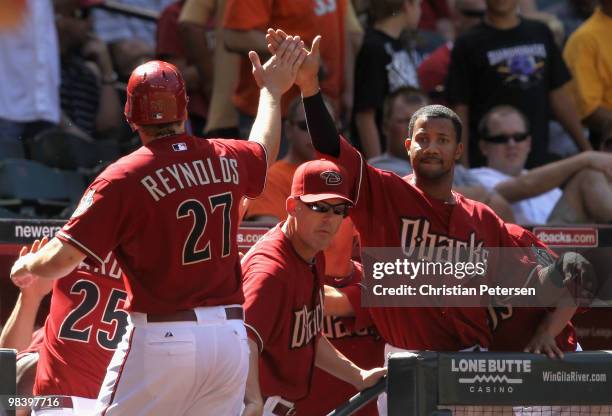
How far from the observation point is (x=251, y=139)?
4.27 metres

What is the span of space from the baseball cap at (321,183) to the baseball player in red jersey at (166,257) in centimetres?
41

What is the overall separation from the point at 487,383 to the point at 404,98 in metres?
2.84

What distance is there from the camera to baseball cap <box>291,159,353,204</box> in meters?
4.29

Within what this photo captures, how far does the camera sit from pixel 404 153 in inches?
254

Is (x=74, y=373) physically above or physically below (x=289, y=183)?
below

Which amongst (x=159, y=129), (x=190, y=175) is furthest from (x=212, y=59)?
(x=190, y=175)

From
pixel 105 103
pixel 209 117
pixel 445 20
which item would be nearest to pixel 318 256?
pixel 209 117

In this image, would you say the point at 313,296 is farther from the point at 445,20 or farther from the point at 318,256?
the point at 445,20

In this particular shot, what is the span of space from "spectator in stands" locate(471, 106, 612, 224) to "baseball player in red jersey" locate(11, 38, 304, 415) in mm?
2812

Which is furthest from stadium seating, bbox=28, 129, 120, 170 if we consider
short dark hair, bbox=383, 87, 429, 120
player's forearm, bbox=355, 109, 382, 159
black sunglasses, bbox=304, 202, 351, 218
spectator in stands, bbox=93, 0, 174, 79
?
black sunglasses, bbox=304, 202, 351, 218

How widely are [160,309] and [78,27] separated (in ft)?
13.2

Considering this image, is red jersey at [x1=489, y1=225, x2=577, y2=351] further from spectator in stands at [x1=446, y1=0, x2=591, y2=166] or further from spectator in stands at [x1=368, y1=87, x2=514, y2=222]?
spectator in stands at [x1=446, y1=0, x2=591, y2=166]

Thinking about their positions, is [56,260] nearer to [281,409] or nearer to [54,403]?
[54,403]

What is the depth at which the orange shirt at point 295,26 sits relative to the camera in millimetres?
6598
